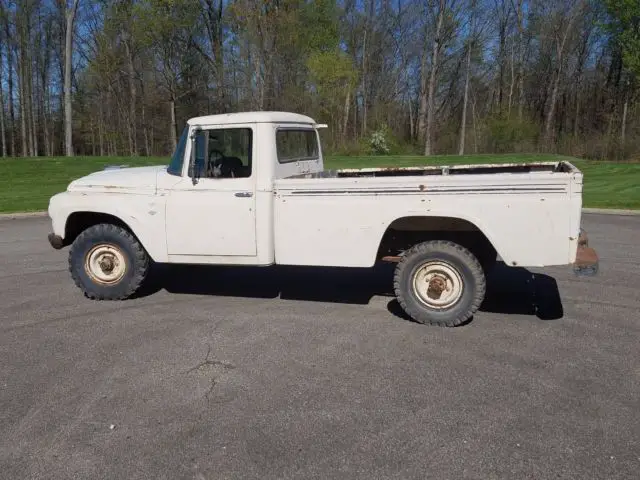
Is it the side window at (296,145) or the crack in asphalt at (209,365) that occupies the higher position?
the side window at (296,145)

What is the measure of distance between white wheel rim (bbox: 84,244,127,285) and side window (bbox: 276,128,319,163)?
2.25 meters

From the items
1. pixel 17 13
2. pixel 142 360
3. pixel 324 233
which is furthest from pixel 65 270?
pixel 17 13

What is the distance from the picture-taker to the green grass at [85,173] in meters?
15.1

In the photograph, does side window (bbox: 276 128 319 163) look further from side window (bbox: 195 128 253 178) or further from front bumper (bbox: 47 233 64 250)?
front bumper (bbox: 47 233 64 250)

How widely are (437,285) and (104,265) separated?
12.4ft

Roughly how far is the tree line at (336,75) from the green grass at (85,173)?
704 centimetres

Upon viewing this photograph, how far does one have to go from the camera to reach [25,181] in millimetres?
20453

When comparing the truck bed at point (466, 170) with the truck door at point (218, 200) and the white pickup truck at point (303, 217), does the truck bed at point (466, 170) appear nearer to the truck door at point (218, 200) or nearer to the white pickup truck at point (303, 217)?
the white pickup truck at point (303, 217)

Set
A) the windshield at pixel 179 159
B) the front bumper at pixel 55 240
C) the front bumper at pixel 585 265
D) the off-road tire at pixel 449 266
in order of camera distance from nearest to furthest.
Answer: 1. the front bumper at pixel 585 265
2. the off-road tire at pixel 449 266
3. the windshield at pixel 179 159
4. the front bumper at pixel 55 240

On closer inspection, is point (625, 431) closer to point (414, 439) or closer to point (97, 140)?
point (414, 439)

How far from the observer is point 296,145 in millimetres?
6398

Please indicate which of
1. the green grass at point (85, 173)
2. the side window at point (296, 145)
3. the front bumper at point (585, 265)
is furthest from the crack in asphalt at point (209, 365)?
the green grass at point (85, 173)

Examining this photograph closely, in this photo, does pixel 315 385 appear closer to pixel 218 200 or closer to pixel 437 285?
pixel 437 285

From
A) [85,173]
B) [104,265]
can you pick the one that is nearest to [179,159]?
[104,265]
